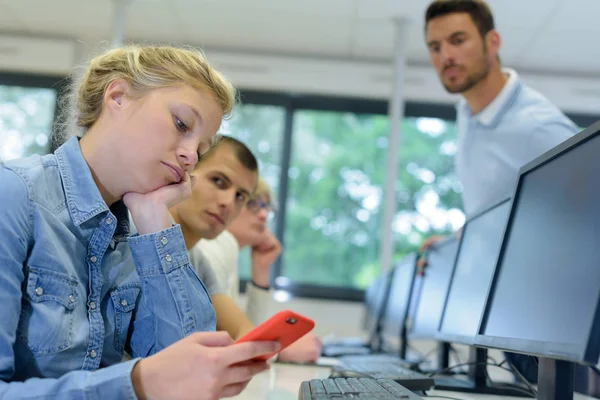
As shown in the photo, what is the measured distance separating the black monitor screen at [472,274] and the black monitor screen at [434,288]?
10 centimetres

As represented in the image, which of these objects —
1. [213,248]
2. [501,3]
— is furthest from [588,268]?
[501,3]

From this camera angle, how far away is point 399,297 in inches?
101

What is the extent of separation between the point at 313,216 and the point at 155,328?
382cm

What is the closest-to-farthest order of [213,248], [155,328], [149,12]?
[155,328] < [213,248] < [149,12]

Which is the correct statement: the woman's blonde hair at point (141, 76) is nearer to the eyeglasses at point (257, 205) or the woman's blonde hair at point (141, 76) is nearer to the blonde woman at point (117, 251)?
the blonde woman at point (117, 251)

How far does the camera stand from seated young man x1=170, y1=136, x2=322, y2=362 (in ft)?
5.35

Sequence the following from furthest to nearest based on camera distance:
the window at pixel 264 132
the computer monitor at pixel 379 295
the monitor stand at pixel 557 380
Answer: the window at pixel 264 132, the computer monitor at pixel 379 295, the monitor stand at pixel 557 380

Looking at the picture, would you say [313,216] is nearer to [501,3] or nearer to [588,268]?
[501,3]

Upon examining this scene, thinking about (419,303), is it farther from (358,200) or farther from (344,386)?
(358,200)

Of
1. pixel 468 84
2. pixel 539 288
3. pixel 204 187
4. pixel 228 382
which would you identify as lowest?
pixel 228 382

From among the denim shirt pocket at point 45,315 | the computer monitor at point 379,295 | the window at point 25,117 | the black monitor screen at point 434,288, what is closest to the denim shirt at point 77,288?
the denim shirt pocket at point 45,315

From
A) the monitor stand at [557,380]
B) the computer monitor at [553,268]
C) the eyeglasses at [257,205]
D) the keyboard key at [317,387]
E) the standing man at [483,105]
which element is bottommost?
the keyboard key at [317,387]

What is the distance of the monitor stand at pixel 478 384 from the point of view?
1336 millimetres

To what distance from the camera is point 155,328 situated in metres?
0.98
